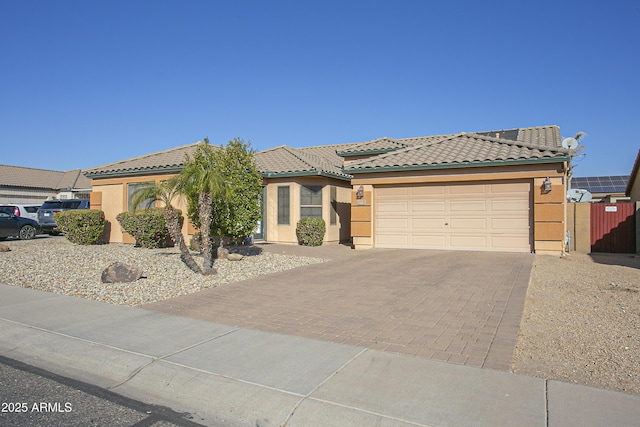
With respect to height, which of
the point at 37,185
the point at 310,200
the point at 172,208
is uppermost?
the point at 37,185

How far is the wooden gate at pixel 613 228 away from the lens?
58.5 feet

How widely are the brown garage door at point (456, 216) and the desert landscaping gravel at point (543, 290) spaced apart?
1585 millimetres

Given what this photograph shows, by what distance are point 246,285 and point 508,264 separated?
22.7 feet

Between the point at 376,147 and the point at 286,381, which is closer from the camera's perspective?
the point at 286,381

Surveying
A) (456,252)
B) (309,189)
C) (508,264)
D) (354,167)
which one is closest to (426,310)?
(508,264)

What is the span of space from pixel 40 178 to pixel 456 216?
4340 centimetres

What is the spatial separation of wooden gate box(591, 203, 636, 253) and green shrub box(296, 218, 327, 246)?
10314 millimetres

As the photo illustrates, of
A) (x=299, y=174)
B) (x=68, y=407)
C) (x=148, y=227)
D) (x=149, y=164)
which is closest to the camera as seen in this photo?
(x=68, y=407)

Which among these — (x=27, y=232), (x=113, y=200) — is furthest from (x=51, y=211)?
(x=113, y=200)

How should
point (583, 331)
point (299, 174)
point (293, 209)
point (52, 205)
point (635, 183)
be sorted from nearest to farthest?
point (583, 331) < point (299, 174) < point (293, 209) < point (52, 205) < point (635, 183)

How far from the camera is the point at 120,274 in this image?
10.2 meters

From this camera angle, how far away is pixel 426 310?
7.71 metres

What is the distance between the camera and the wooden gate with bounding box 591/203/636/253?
1784 cm

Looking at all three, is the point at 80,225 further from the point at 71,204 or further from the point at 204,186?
the point at 204,186
